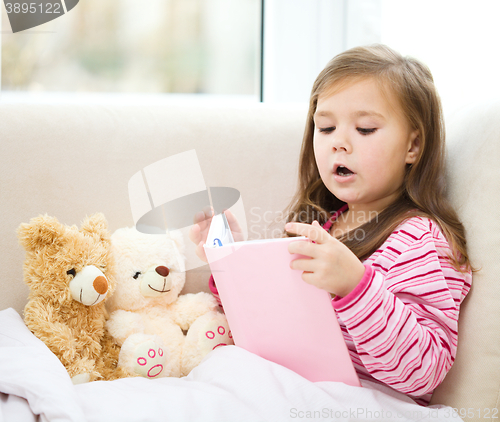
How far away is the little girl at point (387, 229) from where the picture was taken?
24.8 inches

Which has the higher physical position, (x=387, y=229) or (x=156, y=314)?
(x=387, y=229)

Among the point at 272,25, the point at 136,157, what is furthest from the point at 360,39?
the point at 136,157

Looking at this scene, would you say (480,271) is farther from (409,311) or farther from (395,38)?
(395,38)

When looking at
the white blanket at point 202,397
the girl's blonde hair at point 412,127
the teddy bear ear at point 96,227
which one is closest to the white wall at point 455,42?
the girl's blonde hair at point 412,127

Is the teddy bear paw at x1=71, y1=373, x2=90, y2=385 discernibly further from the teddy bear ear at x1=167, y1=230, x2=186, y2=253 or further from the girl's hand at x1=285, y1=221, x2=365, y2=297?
the girl's hand at x1=285, y1=221, x2=365, y2=297

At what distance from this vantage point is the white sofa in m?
0.70

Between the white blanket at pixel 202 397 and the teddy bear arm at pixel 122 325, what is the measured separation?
0.14m

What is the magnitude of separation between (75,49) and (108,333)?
3.66 ft

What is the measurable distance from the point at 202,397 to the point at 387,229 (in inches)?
16.9

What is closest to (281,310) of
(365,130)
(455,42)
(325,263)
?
(325,263)

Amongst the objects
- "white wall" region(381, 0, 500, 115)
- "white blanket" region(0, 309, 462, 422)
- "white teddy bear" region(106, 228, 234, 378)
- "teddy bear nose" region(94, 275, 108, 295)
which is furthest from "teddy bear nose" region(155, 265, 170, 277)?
"white wall" region(381, 0, 500, 115)

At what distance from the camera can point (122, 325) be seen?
858 millimetres

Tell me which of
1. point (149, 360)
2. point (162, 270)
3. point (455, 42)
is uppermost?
point (455, 42)

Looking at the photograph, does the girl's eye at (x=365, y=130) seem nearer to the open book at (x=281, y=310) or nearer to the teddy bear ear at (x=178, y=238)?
the open book at (x=281, y=310)
